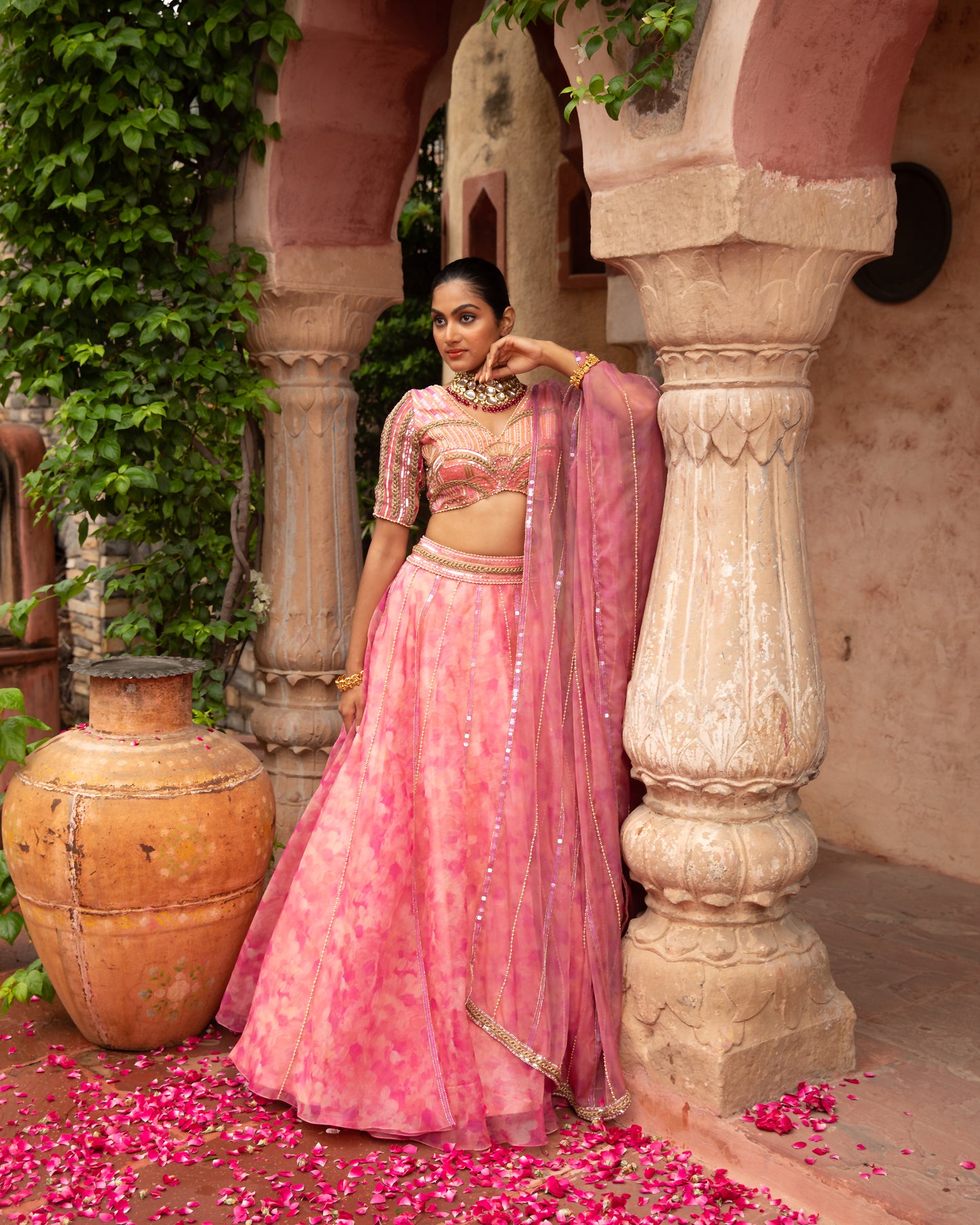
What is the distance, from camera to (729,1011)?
10.1ft

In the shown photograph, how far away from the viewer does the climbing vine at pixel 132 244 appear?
13.8 feet

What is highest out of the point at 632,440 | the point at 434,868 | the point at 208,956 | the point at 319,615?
the point at 632,440

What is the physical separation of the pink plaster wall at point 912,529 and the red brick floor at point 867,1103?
620 millimetres

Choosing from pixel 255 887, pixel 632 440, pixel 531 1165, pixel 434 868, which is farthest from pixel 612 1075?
pixel 632 440

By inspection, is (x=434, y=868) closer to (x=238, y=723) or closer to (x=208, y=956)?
(x=208, y=956)

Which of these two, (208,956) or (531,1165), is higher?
(208,956)

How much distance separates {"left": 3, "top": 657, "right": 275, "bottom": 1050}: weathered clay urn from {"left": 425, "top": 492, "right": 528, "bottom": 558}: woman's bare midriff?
88cm

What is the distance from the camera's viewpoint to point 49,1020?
390 centimetres

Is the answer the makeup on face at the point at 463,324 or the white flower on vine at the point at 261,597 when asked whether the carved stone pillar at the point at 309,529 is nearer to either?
the white flower on vine at the point at 261,597

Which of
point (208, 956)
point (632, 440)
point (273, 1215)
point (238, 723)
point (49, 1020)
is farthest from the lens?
point (238, 723)

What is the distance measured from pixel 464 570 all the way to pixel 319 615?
1399mm

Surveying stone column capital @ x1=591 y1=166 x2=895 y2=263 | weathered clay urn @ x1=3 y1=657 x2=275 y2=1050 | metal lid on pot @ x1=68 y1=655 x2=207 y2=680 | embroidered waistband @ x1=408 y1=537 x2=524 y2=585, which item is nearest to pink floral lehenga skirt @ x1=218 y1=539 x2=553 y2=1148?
embroidered waistband @ x1=408 y1=537 x2=524 y2=585

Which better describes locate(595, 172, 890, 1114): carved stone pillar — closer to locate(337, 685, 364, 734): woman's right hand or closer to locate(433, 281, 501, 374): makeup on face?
locate(433, 281, 501, 374): makeup on face

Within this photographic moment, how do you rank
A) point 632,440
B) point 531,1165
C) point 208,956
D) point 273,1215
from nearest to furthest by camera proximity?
point 273,1215, point 531,1165, point 632,440, point 208,956
